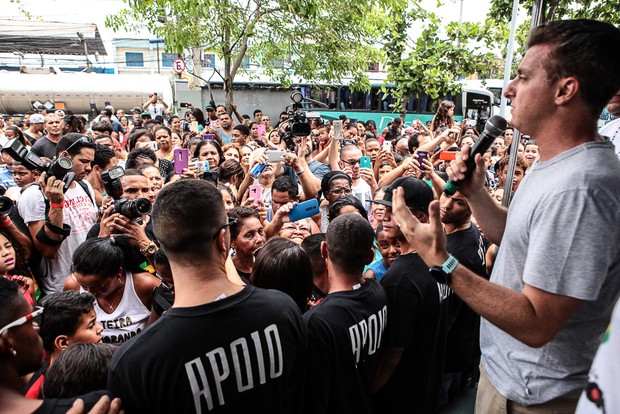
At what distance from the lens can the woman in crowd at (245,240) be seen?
3.26m

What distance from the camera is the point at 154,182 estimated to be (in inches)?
174

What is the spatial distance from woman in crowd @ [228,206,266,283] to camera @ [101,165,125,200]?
99 centimetres

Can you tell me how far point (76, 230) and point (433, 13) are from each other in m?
7.79

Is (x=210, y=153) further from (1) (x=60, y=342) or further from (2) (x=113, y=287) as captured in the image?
(1) (x=60, y=342)

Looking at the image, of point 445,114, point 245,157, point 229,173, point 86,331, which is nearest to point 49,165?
point 86,331

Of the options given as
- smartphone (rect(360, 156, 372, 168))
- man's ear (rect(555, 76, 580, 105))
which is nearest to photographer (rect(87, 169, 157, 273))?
man's ear (rect(555, 76, 580, 105))

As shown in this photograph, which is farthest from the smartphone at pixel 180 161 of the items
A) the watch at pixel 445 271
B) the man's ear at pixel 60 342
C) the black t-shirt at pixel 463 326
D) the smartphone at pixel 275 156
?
the watch at pixel 445 271

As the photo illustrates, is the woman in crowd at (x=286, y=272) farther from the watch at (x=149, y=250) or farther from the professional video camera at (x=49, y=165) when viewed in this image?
the professional video camera at (x=49, y=165)

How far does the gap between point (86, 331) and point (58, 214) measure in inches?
57.1

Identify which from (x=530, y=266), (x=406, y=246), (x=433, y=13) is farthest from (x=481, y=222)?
(x=433, y=13)

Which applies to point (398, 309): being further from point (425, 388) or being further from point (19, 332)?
point (19, 332)

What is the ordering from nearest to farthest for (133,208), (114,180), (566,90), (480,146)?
(566,90)
(480,146)
(133,208)
(114,180)

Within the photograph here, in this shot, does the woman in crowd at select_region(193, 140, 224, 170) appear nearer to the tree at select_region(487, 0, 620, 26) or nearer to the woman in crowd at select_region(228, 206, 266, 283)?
the woman in crowd at select_region(228, 206, 266, 283)

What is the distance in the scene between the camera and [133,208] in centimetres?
288
